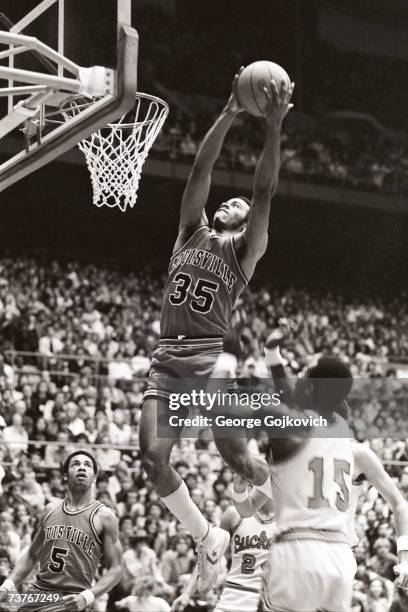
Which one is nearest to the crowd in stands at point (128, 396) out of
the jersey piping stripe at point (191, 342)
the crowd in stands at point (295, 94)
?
the crowd in stands at point (295, 94)

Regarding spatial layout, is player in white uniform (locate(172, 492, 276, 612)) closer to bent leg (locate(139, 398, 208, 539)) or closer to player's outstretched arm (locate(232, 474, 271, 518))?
player's outstretched arm (locate(232, 474, 271, 518))

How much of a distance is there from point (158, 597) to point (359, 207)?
11.5m

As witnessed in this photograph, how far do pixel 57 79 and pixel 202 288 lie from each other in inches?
61.6

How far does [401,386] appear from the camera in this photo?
58.7 feet

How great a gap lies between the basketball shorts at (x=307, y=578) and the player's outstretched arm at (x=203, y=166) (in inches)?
101

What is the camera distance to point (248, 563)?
788cm

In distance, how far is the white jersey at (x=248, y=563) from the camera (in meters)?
7.79

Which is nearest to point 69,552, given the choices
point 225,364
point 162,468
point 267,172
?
point 162,468

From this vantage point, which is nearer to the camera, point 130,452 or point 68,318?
point 130,452

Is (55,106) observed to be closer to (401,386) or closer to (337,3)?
(401,386)

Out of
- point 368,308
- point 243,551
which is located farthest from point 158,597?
point 368,308

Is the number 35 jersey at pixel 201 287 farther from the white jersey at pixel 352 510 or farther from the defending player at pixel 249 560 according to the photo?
the defending player at pixel 249 560

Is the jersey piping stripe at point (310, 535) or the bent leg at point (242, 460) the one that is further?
the bent leg at point (242, 460)

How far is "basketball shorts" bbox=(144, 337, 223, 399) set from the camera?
6.23m
